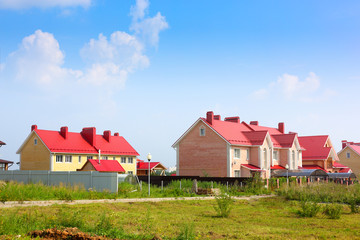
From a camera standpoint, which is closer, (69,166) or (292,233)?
(292,233)

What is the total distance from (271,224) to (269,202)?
28.8 ft

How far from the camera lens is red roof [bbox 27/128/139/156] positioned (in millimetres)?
49594

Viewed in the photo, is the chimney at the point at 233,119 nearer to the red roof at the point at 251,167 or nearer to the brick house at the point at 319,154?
the red roof at the point at 251,167

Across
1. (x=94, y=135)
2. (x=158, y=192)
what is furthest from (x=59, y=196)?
(x=94, y=135)

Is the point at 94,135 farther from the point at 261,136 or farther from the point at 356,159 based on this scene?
the point at 356,159

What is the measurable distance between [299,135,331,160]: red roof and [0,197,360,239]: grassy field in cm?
3700

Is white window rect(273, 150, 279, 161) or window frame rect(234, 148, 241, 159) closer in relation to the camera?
window frame rect(234, 148, 241, 159)

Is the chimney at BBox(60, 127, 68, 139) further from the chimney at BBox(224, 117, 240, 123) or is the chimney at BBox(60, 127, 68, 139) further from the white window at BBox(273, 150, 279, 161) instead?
the white window at BBox(273, 150, 279, 161)

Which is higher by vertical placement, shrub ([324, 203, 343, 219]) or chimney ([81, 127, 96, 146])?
chimney ([81, 127, 96, 146])

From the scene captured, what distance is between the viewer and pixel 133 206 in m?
20.3

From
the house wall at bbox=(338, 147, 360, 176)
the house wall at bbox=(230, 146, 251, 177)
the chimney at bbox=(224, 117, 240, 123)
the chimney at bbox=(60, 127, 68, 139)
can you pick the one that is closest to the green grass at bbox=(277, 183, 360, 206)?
the house wall at bbox=(230, 146, 251, 177)

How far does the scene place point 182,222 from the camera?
579 inches

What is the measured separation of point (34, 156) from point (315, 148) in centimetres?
4003

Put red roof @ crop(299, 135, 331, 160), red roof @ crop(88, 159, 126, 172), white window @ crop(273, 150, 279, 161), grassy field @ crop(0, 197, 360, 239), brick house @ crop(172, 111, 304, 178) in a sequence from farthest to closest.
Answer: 1. red roof @ crop(299, 135, 331, 160)
2. white window @ crop(273, 150, 279, 161)
3. brick house @ crop(172, 111, 304, 178)
4. red roof @ crop(88, 159, 126, 172)
5. grassy field @ crop(0, 197, 360, 239)
